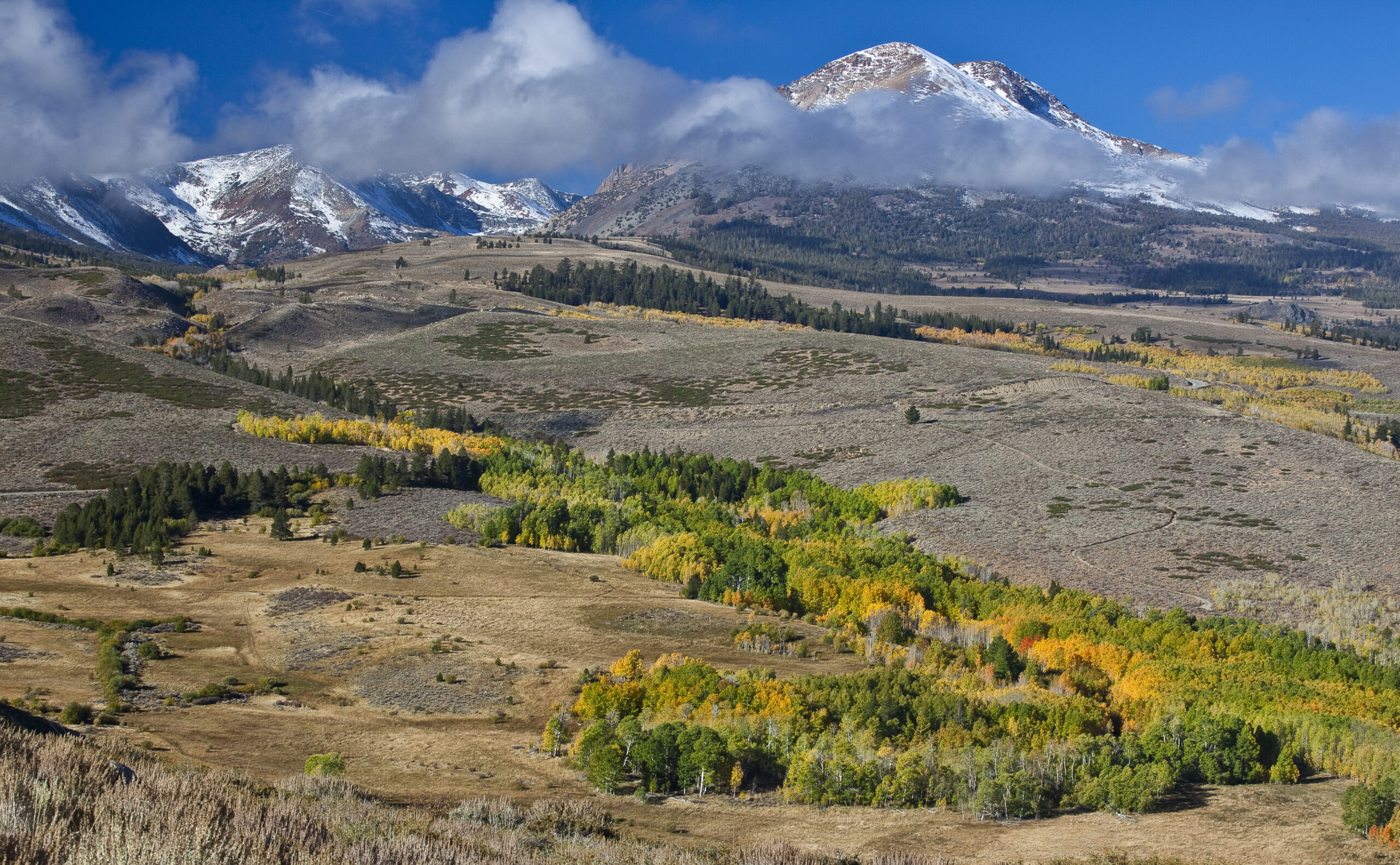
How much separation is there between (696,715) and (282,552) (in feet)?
104

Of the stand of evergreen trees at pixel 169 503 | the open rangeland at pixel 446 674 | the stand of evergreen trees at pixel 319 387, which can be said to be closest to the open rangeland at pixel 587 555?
the open rangeland at pixel 446 674

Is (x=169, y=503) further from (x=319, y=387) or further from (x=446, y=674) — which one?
(x=319, y=387)

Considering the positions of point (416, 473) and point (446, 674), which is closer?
point (446, 674)

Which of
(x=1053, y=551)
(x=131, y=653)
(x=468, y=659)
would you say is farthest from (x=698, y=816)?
(x=1053, y=551)

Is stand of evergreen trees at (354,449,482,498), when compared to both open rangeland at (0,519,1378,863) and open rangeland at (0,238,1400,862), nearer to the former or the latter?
open rangeland at (0,238,1400,862)

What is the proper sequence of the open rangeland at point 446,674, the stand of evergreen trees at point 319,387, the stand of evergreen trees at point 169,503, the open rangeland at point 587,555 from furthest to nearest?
the stand of evergreen trees at point 319,387
the stand of evergreen trees at point 169,503
the open rangeland at point 587,555
the open rangeland at point 446,674

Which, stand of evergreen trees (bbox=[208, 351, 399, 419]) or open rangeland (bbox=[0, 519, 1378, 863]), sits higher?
stand of evergreen trees (bbox=[208, 351, 399, 419])

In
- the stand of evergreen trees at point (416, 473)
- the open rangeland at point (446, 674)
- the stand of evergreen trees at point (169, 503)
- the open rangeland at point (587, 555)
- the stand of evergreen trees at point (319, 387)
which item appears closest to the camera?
the open rangeland at point (446, 674)

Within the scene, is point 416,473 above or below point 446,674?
above

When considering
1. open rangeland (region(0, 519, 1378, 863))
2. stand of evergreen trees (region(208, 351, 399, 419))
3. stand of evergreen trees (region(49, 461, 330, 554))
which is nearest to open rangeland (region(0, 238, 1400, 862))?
open rangeland (region(0, 519, 1378, 863))

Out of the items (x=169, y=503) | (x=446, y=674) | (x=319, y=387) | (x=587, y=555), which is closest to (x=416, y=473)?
(x=169, y=503)

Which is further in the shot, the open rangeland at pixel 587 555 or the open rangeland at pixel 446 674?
the open rangeland at pixel 587 555

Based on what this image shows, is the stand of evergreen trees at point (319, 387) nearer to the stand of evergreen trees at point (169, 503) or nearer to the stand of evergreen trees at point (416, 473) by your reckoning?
the stand of evergreen trees at point (416, 473)

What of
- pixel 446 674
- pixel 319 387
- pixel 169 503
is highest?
pixel 319 387
